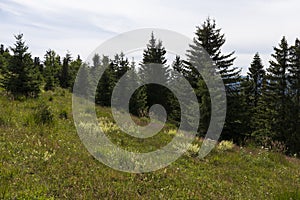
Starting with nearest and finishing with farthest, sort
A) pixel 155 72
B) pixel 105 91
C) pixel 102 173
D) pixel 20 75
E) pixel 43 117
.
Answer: pixel 102 173 < pixel 43 117 < pixel 20 75 < pixel 105 91 < pixel 155 72

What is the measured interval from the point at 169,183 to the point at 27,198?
10.9 feet

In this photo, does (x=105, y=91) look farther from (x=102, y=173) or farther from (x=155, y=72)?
(x=102, y=173)

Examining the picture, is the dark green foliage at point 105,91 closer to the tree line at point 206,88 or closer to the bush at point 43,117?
the tree line at point 206,88

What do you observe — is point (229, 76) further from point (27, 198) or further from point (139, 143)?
point (27, 198)

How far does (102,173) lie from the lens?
6398mm

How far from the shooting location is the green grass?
17.3ft

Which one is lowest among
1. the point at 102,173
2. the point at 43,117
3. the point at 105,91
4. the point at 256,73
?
the point at 102,173

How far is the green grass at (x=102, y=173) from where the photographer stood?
5277 millimetres

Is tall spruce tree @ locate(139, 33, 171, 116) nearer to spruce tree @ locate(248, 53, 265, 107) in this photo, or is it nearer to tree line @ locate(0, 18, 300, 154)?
tree line @ locate(0, 18, 300, 154)

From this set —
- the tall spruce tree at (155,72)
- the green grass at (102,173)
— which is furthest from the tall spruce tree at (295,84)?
the green grass at (102,173)

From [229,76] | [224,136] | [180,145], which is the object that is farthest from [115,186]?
[229,76]

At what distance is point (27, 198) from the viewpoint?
177 inches

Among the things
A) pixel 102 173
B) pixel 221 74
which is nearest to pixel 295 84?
pixel 221 74

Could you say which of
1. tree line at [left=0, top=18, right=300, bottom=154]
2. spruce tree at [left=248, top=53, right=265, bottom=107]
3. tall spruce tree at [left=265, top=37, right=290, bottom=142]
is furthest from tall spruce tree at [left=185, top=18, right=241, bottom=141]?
spruce tree at [left=248, top=53, right=265, bottom=107]
